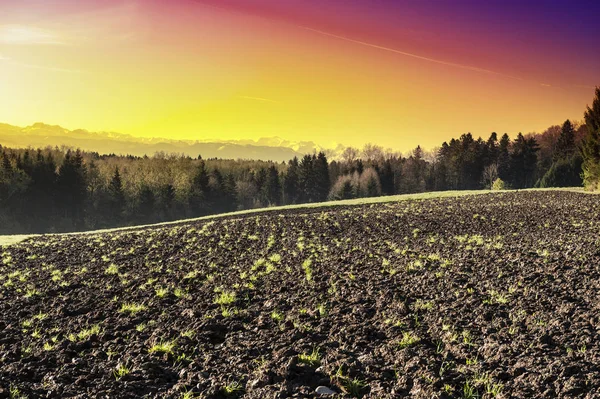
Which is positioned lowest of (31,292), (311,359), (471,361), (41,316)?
(31,292)

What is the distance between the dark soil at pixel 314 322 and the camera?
6105 millimetres

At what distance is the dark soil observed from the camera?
6.11m

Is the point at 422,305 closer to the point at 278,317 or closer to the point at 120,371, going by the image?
the point at 278,317

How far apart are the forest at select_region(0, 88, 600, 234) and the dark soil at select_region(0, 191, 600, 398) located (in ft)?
211

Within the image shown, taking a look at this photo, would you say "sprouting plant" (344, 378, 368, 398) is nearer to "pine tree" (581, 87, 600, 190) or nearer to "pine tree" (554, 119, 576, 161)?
"pine tree" (581, 87, 600, 190)

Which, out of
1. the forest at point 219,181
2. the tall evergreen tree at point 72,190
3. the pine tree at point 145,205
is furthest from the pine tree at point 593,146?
the tall evergreen tree at point 72,190

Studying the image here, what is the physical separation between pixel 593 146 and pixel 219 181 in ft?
267

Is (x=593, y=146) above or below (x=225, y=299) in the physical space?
above

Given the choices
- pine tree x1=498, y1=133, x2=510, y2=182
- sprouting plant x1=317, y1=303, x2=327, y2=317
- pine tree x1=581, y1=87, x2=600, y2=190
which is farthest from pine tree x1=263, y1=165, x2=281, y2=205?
sprouting plant x1=317, y1=303, x2=327, y2=317

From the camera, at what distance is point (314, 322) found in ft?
28.0

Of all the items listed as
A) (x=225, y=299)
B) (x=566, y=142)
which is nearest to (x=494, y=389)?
(x=225, y=299)

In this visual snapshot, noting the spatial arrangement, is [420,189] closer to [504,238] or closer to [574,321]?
[504,238]

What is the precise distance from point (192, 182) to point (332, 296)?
93166 millimetres

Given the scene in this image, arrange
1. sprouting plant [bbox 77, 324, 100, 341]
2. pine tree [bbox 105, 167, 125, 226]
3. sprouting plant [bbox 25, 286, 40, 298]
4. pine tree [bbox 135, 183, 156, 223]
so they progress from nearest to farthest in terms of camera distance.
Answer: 1. sprouting plant [bbox 77, 324, 100, 341]
2. sprouting plant [bbox 25, 286, 40, 298]
3. pine tree [bbox 105, 167, 125, 226]
4. pine tree [bbox 135, 183, 156, 223]
